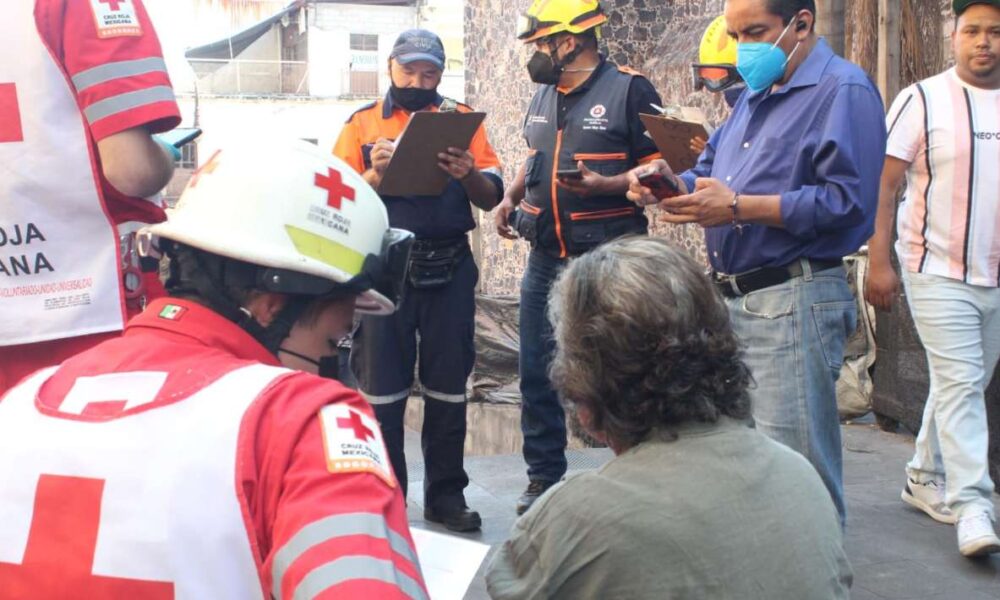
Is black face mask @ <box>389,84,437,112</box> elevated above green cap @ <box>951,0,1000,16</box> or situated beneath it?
situated beneath

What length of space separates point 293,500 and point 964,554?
3.92 m

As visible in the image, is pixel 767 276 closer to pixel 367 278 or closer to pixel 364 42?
pixel 367 278

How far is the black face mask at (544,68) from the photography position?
216 inches

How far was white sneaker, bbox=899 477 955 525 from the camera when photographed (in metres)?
5.38

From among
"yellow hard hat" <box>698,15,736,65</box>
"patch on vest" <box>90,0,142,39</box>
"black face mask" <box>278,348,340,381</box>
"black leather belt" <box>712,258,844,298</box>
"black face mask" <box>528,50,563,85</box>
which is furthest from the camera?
"yellow hard hat" <box>698,15,736,65</box>

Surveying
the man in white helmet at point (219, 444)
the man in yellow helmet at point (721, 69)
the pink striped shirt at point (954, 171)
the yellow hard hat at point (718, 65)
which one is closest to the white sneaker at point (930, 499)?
the pink striped shirt at point (954, 171)

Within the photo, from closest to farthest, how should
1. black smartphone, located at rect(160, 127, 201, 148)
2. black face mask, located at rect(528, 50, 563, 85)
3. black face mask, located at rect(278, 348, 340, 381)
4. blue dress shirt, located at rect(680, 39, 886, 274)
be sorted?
→ black face mask, located at rect(278, 348, 340, 381)
black smartphone, located at rect(160, 127, 201, 148)
blue dress shirt, located at rect(680, 39, 886, 274)
black face mask, located at rect(528, 50, 563, 85)

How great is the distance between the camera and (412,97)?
213 inches

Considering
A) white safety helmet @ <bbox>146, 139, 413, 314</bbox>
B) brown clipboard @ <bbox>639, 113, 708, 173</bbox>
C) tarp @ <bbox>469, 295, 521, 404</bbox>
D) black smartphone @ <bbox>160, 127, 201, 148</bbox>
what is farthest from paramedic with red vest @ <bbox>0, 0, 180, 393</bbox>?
tarp @ <bbox>469, 295, 521, 404</bbox>

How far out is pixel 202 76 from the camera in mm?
41719

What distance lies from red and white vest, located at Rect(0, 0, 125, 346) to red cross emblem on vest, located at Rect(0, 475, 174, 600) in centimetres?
139

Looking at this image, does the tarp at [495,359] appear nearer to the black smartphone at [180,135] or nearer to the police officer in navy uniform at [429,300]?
the police officer in navy uniform at [429,300]

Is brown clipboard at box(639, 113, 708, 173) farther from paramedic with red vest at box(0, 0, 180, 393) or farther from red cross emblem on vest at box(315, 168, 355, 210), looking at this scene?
red cross emblem on vest at box(315, 168, 355, 210)

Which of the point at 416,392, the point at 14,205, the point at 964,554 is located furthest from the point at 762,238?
the point at 416,392
